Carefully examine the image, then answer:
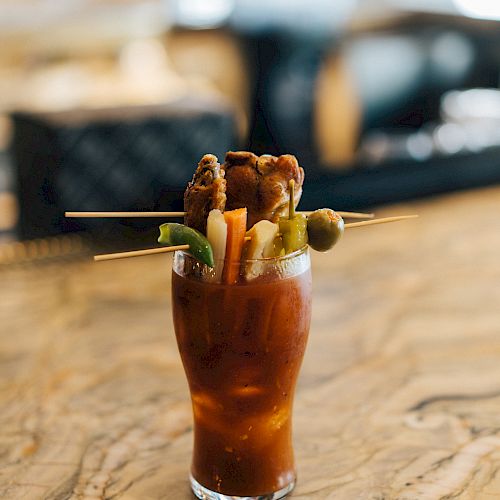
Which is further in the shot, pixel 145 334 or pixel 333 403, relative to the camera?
pixel 145 334

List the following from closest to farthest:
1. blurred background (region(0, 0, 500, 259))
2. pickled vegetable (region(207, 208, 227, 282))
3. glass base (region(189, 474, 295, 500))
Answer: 1. pickled vegetable (region(207, 208, 227, 282))
2. glass base (region(189, 474, 295, 500))
3. blurred background (region(0, 0, 500, 259))

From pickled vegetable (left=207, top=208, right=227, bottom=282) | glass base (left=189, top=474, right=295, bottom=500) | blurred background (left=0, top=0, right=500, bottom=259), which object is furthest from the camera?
blurred background (left=0, top=0, right=500, bottom=259)

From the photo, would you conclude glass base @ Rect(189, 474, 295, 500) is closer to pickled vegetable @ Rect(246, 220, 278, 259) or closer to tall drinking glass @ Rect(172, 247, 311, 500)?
tall drinking glass @ Rect(172, 247, 311, 500)

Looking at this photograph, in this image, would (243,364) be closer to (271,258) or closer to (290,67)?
(271,258)

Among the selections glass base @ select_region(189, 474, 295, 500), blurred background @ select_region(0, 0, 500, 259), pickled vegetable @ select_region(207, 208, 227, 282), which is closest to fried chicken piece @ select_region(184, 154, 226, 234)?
pickled vegetable @ select_region(207, 208, 227, 282)

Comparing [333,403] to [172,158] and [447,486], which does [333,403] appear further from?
[172,158]

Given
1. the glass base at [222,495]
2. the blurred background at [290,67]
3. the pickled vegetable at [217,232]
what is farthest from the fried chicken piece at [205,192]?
the blurred background at [290,67]

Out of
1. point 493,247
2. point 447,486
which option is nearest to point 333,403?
point 447,486
